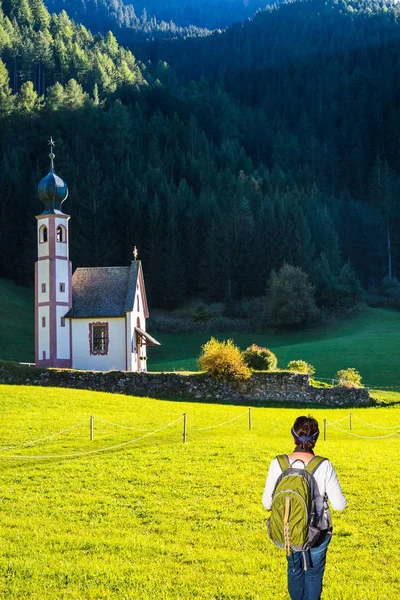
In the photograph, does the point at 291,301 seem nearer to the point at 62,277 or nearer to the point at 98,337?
the point at 98,337

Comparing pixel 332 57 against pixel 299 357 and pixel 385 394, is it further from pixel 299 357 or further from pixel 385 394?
pixel 385 394

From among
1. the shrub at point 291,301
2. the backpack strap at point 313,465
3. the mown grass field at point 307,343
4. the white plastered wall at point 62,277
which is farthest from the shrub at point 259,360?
the backpack strap at point 313,465

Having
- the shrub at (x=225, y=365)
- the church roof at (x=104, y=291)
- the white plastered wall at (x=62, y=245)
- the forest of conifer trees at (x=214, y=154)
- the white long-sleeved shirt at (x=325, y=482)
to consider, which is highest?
the forest of conifer trees at (x=214, y=154)

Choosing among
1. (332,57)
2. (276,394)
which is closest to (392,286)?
(276,394)

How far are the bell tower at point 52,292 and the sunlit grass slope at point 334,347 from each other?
29.2ft

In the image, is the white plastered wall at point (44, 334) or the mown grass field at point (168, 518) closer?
the mown grass field at point (168, 518)

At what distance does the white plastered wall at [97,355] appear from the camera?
45375mm

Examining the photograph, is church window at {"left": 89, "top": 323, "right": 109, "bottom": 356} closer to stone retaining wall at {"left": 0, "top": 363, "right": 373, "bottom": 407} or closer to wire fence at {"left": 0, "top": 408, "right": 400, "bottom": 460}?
stone retaining wall at {"left": 0, "top": 363, "right": 373, "bottom": 407}

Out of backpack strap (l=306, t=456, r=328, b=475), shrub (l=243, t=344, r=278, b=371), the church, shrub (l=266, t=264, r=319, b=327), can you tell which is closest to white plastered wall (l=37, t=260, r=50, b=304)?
the church

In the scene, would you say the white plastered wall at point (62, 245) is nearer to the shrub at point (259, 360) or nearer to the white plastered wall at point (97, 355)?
the white plastered wall at point (97, 355)

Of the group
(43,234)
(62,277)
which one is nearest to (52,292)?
(62,277)

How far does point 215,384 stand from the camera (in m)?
37.8

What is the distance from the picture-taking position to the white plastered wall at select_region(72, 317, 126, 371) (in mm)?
45375

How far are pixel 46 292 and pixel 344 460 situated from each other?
2931cm
